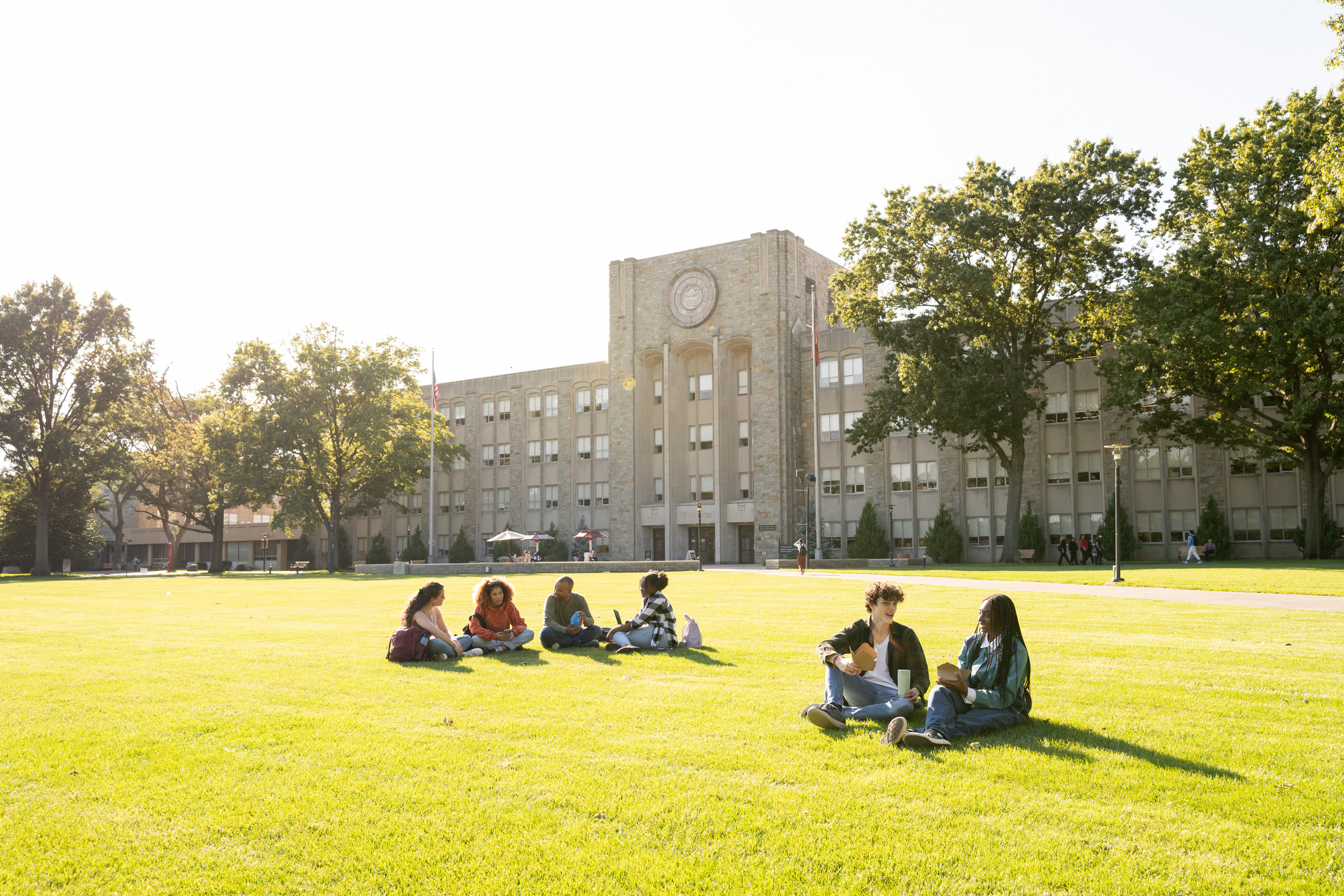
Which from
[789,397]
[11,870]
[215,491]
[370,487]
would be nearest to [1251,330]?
[789,397]

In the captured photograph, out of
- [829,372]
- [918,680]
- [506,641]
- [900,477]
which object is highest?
[829,372]

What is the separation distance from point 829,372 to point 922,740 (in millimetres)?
56072

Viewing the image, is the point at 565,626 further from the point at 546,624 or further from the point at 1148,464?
the point at 1148,464

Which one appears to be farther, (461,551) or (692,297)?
(461,551)

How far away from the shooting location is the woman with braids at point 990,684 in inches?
266

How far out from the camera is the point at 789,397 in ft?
203

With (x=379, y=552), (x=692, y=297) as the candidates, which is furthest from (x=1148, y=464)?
(x=379, y=552)

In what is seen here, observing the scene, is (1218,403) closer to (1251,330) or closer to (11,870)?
(1251,330)

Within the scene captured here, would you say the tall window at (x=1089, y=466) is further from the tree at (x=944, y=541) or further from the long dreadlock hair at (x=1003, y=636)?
the long dreadlock hair at (x=1003, y=636)

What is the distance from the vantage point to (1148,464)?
166 ft

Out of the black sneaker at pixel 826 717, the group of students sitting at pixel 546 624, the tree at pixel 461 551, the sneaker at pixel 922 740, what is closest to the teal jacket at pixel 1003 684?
the sneaker at pixel 922 740

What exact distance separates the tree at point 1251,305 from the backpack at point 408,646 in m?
34.3

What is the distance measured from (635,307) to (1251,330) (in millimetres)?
41213

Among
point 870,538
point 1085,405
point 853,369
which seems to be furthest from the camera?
point 853,369
